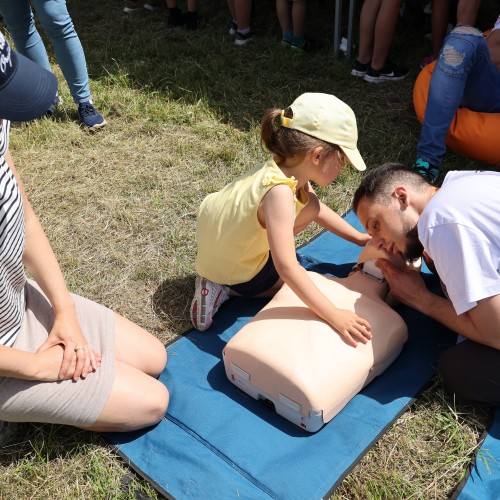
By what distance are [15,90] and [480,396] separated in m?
1.70

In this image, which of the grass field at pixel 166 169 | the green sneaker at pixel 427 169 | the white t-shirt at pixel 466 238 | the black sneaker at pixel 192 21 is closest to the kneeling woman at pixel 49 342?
the grass field at pixel 166 169

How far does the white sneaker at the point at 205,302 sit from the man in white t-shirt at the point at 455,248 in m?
0.67

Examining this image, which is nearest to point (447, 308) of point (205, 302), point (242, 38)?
point (205, 302)

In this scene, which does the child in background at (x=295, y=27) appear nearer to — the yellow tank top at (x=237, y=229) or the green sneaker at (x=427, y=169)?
the green sneaker at (x=427, y=169)

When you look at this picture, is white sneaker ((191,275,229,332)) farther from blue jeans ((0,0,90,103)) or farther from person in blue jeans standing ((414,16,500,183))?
blue jeans ((0,0,90,103))

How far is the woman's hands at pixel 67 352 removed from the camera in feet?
5.69

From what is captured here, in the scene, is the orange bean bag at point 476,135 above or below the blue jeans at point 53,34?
below

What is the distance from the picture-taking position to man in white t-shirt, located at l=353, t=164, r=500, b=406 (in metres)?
1.65

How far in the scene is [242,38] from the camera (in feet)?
15.7

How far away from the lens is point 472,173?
1.88 meters

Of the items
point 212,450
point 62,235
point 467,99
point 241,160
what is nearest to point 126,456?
point 212,450

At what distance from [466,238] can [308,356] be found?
619 millimetres

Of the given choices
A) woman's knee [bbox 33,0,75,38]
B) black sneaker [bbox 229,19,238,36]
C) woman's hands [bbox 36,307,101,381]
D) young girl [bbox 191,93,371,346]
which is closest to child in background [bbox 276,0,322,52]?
black sneaker [bbox 229,19,238,36]

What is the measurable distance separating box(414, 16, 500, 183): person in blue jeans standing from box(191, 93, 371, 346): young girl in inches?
41.9
